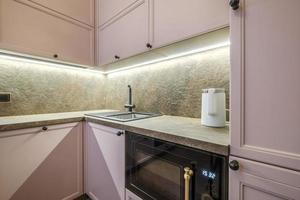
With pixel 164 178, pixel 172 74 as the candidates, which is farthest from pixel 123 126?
pixel 172 74

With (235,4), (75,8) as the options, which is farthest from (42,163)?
(235,4)

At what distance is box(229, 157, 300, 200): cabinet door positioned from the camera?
470mm

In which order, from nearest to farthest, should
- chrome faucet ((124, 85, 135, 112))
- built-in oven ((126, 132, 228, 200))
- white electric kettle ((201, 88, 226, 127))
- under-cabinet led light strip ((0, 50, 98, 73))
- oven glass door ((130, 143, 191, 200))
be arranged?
built-in oven ((126, 132, 228, 200)), oven glass door ((130, 143, 191, 200)), white electric kettle ((201, 88, 226, 127)), under-cabinet led light strip ((0, 50, 98, 73)), chrome faucet ((124, 85, 135, 112))

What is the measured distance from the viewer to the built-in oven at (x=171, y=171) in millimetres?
628

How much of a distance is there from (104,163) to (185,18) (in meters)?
1.18

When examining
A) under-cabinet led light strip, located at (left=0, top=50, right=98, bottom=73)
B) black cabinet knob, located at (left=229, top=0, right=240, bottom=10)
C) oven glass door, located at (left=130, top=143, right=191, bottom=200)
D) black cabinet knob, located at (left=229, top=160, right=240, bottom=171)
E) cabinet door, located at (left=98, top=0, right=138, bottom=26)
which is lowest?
oven glass door, located at (left=130, top=143, right=191, bottom=200)

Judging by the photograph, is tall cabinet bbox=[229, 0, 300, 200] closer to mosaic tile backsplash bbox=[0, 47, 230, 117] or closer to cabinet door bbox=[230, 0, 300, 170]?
cabinet door bbox=[230, 0, 300, 170]

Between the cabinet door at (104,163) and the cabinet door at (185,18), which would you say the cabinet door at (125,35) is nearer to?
the cabinet door at (185,18)

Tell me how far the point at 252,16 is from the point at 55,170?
1.60 meters

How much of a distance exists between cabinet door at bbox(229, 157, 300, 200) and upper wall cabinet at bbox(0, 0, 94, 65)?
159cm

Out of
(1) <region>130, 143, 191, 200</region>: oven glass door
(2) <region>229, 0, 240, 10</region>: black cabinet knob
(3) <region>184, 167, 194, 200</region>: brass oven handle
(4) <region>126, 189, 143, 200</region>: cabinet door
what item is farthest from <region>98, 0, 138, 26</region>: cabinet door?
(4) <region>126, 189, 143, 200</region>: cabinet door

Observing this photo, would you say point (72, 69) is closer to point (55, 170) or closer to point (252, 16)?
point (55, 170)

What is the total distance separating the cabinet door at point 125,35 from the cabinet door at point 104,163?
674 mm

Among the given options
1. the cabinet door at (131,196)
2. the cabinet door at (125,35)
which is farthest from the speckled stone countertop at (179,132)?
the cabinet door at (125,35)
